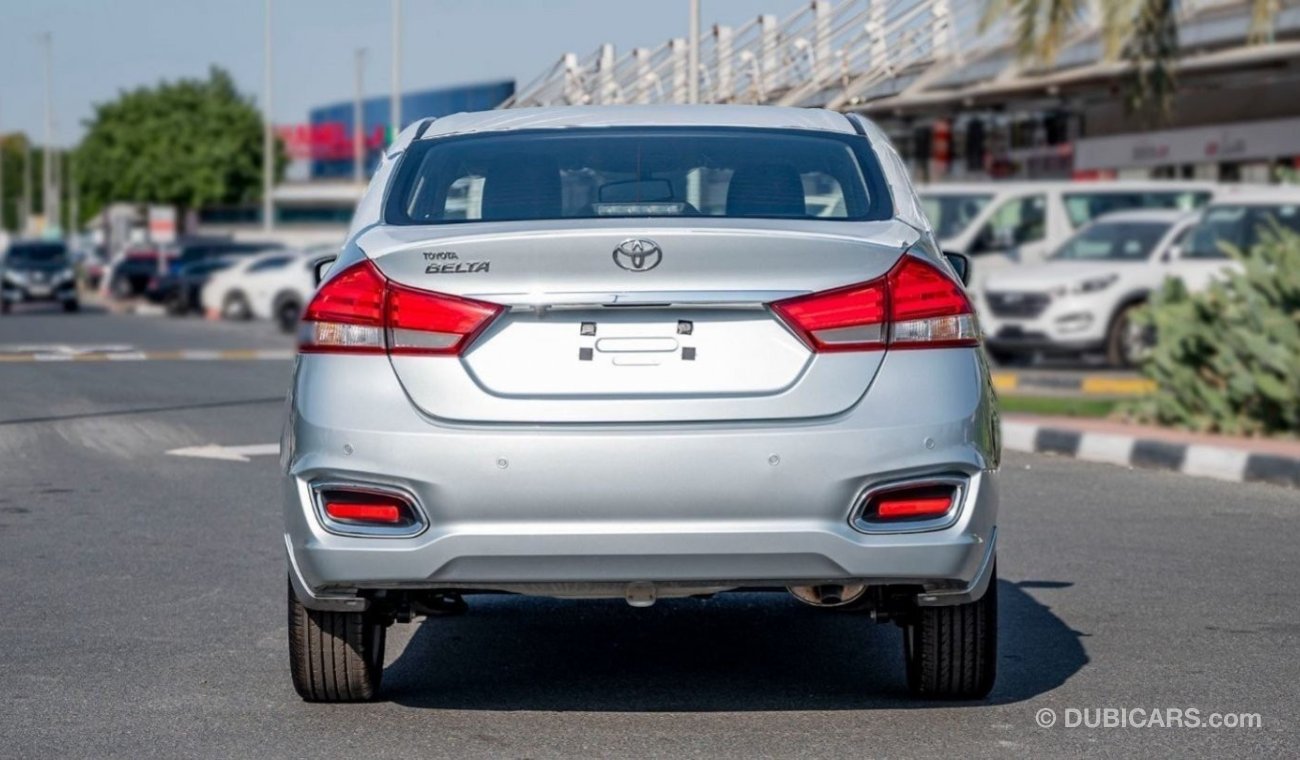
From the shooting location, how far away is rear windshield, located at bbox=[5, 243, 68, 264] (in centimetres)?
4906

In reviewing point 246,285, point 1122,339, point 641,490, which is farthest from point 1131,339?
point 246,285

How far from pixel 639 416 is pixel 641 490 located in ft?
0.56

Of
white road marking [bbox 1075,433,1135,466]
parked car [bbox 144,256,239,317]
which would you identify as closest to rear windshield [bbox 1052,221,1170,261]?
white road marking [bbox 1075,433,1135,466]

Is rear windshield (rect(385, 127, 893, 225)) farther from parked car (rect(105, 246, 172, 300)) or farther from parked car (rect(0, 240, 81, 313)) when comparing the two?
parked car (rect(105, 246, 172, 300))

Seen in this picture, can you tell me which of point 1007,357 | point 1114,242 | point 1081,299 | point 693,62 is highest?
point 693,62

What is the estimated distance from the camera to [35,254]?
49375mm

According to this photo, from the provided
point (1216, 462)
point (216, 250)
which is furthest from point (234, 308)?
point (1216, 462)

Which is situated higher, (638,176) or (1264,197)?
(638,176)

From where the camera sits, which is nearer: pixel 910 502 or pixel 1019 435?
pixel 910 502

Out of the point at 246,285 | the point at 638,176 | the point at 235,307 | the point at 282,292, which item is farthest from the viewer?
the point at 235,307

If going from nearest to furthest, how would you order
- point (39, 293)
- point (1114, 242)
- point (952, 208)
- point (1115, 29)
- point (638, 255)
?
point (638, 255), point (1115, 29), point (1114, 242), point (952, 208), point (39, 293)

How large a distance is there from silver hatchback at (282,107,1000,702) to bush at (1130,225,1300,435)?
862 cm

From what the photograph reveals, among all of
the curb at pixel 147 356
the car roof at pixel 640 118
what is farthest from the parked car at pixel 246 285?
the car roof at pixel 640 118

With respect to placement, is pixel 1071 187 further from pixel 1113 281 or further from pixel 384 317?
pixel 384 317
